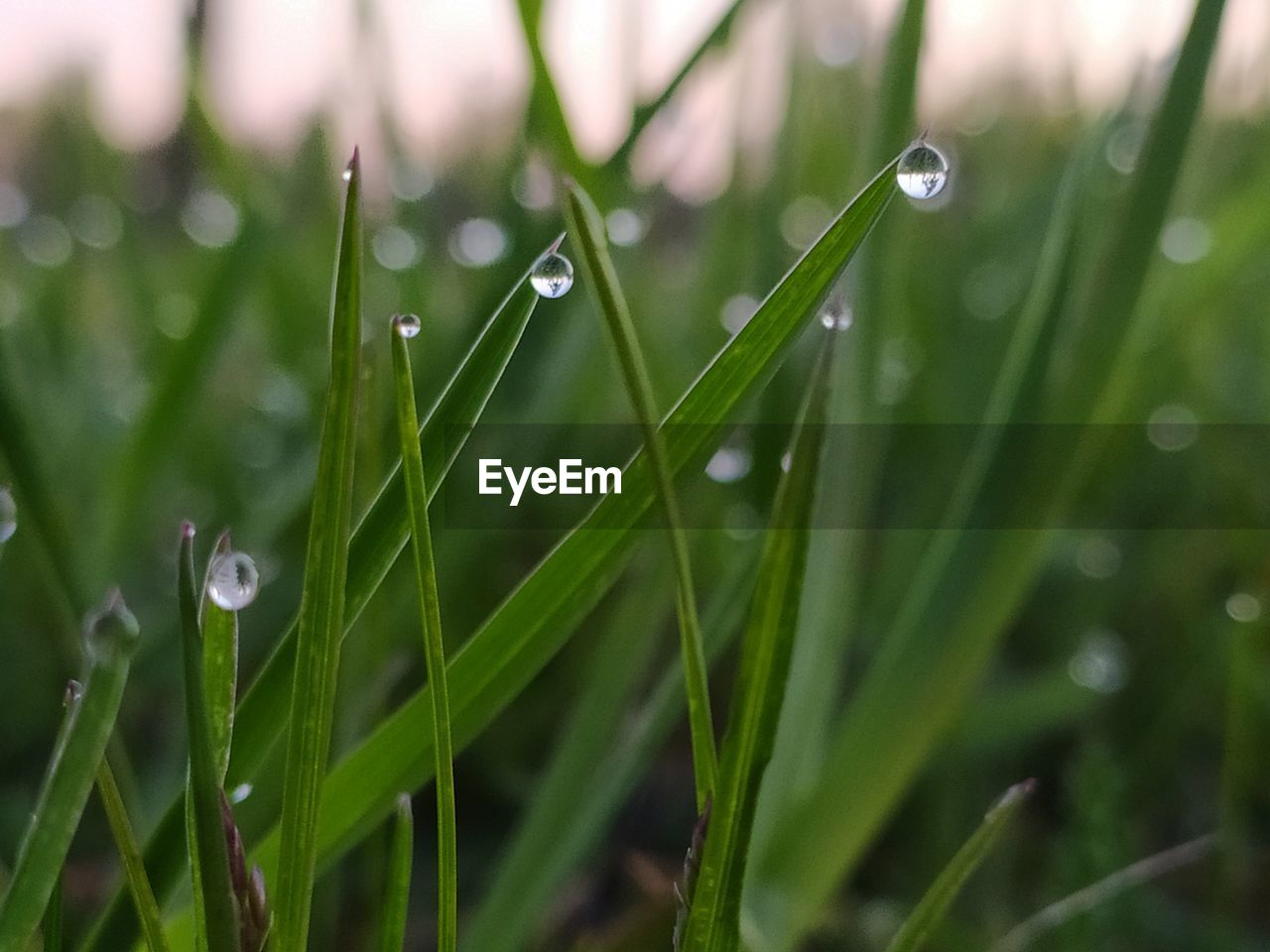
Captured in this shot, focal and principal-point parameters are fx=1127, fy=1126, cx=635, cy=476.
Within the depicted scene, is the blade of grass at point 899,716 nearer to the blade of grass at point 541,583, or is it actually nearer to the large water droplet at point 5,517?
the blade of grass at point 541,583

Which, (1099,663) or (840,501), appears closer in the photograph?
(840,501)

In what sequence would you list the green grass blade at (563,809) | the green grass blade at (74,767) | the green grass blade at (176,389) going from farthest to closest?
the green grass blade at (176,389), the green grass blade at (563,809), the green grass blade at (74,767)

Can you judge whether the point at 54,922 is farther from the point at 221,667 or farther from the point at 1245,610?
the point at 1245,610

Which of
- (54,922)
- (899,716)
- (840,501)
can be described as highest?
(840,501)

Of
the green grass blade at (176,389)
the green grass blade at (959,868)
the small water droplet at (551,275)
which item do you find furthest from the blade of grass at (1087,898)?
the green grass blade at (176,389)

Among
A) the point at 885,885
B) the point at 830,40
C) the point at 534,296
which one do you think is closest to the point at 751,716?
the point at 534,296

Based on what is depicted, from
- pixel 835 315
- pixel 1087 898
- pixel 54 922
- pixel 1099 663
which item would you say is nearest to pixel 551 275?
pixel 835 315

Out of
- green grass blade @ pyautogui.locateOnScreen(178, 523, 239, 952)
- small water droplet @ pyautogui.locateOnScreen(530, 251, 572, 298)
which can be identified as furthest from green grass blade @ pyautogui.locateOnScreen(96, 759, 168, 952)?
small water droplet @ pyautogui.locateOnScreen(530, 251, 572, 298)
